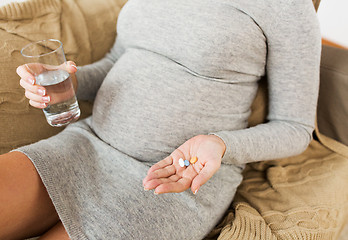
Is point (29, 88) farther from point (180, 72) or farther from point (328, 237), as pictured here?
point (328, 237)

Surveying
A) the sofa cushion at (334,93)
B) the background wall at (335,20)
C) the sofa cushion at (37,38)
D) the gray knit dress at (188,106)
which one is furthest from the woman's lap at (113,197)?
the background wall at (335,20)

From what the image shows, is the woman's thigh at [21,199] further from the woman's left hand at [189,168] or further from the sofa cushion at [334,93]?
the sofa cushion at [334,93]

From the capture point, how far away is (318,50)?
0.80 meters

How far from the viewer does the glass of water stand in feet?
2.22

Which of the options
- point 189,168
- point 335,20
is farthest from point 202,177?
point 335,20

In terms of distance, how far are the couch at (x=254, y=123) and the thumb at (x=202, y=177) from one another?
22 cm

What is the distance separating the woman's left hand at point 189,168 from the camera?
0.62 metres

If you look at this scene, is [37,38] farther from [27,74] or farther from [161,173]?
[161,173]

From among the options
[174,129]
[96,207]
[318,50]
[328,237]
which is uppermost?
[318,50]

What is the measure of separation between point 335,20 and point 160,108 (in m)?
0.78

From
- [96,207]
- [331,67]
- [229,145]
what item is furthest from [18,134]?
[331,67]

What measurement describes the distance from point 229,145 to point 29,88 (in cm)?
52

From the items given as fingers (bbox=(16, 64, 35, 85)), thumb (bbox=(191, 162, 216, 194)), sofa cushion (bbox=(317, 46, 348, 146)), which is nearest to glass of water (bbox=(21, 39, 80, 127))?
fingers (bbox=(16, 64, 35, 85))

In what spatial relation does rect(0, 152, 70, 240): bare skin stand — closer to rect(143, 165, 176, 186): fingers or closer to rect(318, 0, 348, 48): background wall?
rect(143, 165, 176, 186): fingers
